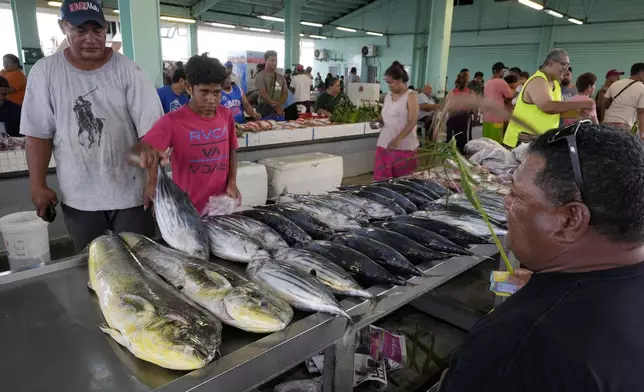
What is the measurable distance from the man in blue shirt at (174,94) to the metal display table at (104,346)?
3.35 meters

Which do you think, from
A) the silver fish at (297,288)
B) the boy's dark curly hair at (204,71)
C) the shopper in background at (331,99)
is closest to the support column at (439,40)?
the shopper in background at (331,99)

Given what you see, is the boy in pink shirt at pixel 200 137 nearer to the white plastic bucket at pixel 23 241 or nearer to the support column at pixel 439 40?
the white plastic bucket at pixel 23 241

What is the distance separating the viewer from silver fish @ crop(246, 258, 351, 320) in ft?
4.78

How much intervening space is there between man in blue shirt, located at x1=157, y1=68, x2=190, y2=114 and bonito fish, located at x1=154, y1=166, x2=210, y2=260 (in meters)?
3.17

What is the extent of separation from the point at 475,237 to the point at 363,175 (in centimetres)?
615

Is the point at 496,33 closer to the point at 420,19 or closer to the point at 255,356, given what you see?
the point at 420,19

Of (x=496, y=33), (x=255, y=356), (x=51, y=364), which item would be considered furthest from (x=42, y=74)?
(x=496, y=33)

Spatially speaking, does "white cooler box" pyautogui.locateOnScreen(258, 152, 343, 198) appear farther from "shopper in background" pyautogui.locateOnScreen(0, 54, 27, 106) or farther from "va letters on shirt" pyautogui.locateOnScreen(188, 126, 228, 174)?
"shopper in background" pyautogui.locateOnScreen(0, 54, 27, 106)

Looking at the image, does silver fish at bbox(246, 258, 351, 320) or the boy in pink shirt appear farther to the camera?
the boy in pink shirt

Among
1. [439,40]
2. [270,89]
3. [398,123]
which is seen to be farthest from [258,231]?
[439,40]

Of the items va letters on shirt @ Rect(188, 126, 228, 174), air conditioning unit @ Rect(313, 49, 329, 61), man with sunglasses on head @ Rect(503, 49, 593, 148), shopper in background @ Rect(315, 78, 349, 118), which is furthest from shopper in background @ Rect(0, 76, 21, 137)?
air conditioning unit @ Rect(313, 49, 329, 61)

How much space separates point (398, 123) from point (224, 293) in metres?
3.78

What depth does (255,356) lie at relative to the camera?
1.22 metres

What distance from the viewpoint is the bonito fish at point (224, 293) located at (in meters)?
1.31
